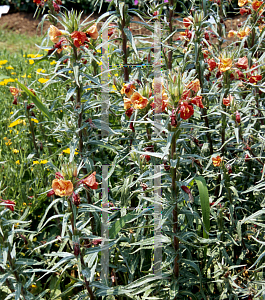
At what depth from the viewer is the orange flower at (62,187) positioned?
1559 mm

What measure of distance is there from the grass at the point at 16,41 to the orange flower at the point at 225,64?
6.39m

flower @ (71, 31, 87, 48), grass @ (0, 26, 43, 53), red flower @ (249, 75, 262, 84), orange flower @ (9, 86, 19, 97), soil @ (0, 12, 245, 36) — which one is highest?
soil @ (0, 12, 245, 36)

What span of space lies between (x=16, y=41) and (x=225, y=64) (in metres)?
7.78

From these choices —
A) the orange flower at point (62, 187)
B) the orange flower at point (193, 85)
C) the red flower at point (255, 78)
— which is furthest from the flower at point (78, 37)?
the red flower at point (255, 78)

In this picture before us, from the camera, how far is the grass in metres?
7.95

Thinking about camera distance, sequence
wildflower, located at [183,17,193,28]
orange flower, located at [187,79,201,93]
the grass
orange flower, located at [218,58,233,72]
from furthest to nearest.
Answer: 1. the grass
2. wildflower, located at [183,17,193,28]
3. orange flower, located at [218,58,233,72]
4. orange flower, located at [187,79,201,93]

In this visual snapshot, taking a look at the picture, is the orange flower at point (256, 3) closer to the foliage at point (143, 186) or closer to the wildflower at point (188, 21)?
the foliage at point (143, 186)

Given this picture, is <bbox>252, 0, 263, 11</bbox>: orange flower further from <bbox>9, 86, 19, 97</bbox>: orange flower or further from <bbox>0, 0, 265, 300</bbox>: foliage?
<bbox>9, 86, 19, 97</bbox>: orange flower

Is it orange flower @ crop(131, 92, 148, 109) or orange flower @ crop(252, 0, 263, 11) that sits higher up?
orange flower @ crop(252, 0, 263, 11)

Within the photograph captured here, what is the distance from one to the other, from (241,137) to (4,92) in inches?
142

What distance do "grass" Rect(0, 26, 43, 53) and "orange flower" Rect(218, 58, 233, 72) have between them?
21.0 ft

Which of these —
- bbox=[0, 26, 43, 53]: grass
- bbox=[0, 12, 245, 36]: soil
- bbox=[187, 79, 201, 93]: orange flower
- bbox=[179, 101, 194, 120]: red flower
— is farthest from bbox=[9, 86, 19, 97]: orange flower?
bbox=[0, 12, 245, 36]: soil

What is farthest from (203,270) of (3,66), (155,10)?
(3,66)

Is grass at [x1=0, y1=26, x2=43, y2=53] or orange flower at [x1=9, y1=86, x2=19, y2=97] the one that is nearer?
orange flower at [x1=9, y1=86, x2=19, y2=97]
